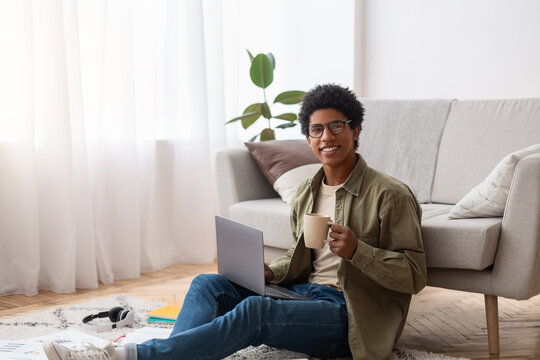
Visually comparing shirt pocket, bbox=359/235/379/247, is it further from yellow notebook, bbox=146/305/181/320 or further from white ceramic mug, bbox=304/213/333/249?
yellow notebook, bbox=146/305/181/320

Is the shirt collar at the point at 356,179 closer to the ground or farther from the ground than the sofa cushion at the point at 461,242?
farther from the ground

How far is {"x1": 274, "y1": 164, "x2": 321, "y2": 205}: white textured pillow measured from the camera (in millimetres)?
3012

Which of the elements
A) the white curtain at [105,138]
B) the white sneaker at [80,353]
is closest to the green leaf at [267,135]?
the white curtain at [105,138]

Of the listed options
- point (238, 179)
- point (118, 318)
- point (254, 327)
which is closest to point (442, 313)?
point (238, 179)

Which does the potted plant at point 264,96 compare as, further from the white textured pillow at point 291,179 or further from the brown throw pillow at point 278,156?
the white textured pillow at point 291,179

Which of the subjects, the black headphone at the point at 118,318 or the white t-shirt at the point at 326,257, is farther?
the black headphone at the point at 118,318

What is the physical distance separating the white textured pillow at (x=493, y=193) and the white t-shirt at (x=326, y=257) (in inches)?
21.4

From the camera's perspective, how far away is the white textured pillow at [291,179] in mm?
3012

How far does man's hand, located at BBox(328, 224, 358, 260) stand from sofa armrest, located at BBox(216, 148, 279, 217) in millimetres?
1391

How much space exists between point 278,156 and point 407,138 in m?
0.63

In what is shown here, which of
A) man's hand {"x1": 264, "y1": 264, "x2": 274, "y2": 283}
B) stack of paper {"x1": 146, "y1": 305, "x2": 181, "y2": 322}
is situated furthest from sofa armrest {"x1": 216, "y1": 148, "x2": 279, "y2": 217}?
man's hand {"x1": 264, "y1": 264, "x2": 274, "y2": 283}

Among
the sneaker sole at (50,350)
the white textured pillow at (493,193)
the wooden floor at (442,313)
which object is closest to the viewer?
the sneaker sole at (50,350)

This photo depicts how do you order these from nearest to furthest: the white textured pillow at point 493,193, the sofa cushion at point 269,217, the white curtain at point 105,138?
1. the white textured pillow at point 493,193
2. the sofa cushion at point 269,217
3. the white curtain at point 105,138

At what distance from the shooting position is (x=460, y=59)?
12.9ft
